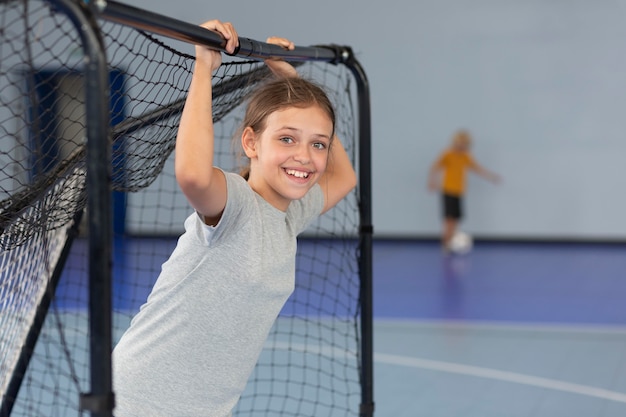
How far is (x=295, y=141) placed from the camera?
225 centimetres

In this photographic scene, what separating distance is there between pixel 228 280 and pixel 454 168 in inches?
374

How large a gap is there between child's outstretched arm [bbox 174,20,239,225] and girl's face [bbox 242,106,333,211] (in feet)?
0.75

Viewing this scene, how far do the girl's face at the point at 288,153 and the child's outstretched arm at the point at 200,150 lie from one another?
0.75 ft

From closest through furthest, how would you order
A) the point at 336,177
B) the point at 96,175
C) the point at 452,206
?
the point at 96,175 → the point at 336,177 → the point at 452,206

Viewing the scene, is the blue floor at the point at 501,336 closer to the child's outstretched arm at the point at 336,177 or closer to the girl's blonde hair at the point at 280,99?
the child's outstretched arm at the point at 336,177

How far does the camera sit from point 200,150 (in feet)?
6.15

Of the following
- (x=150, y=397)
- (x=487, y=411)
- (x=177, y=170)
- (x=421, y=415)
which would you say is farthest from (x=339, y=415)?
(x=177, y=170)

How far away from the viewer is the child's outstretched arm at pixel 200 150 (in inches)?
73.5

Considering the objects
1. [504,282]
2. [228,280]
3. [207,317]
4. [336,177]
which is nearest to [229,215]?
[228,280]

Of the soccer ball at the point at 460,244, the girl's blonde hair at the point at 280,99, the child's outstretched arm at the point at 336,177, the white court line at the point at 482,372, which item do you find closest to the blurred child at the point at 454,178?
the soccer ball at the point at 460,244

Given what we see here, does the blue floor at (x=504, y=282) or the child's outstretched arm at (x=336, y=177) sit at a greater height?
the child's outstretched arm at (x=336, y=177)

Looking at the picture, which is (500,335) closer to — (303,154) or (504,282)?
(504,282)

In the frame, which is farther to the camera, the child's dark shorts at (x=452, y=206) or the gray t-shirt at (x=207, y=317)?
the child's dark shorts at (x=452, y=206)

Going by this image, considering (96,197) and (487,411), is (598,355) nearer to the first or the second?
(487,411)
